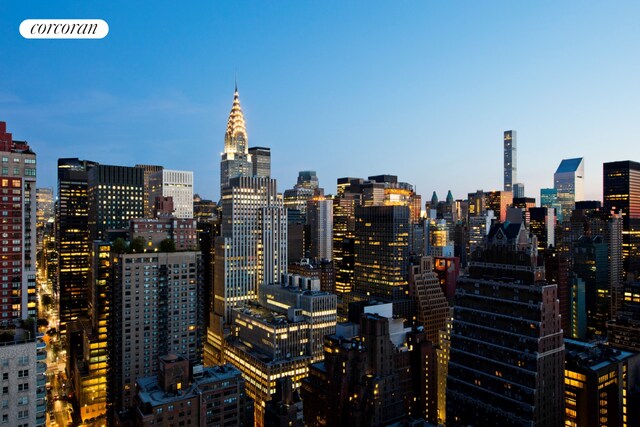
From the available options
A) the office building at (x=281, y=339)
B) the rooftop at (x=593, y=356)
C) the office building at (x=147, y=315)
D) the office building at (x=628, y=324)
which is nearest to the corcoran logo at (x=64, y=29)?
the office building at (x=147, y=315)

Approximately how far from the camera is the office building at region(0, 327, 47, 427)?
6162cm

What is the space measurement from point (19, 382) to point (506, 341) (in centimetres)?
9420

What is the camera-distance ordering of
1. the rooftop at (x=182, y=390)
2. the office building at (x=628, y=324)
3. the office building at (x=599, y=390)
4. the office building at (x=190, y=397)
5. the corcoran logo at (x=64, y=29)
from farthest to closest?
the office building at (x=628, y=324) → the office building at (x=599, y=390) → the rooftop at (x=182, y=390) → the office building at (x=190, y=397) → the corcoran logo at (x=64, y=29)

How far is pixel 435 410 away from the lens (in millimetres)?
145750

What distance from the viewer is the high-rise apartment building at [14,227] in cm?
11406

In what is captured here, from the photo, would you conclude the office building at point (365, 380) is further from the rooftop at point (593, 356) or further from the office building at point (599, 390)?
the rooftop at point (593, 356)

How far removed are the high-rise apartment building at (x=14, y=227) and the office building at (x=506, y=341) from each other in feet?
355

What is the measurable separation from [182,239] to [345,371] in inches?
3340

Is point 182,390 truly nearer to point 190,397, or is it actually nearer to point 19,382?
point 190,397

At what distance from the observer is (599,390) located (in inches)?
4459

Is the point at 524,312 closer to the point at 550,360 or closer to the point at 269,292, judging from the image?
the point at 550,360

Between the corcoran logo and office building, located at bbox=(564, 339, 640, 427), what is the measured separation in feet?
398

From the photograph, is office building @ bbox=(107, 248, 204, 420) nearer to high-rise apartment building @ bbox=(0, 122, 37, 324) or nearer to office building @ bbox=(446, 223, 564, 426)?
high-rise apartment building @ bbox=(0, 122, 37, 324)

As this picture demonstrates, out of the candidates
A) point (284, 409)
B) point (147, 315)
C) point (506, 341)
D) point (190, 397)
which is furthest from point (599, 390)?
point (147, 315)
